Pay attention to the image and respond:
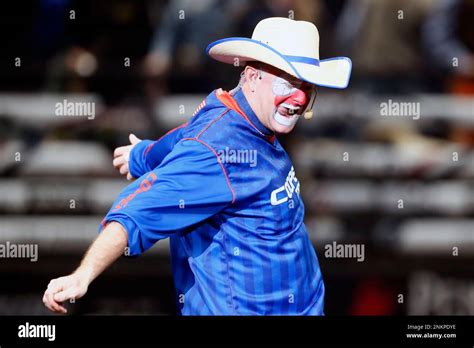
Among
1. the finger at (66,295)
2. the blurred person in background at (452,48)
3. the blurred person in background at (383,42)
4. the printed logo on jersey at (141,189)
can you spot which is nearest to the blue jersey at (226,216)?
the printed logo on jersey at (141,189)

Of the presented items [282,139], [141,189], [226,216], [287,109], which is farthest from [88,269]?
[282,139]

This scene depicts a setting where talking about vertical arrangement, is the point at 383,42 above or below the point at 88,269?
above

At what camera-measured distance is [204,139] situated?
15.5 feet

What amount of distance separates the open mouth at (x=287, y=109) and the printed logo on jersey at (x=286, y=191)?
24 cm

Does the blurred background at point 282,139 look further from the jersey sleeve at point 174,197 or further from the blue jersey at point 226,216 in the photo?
the jersey sleeve at point 174,197

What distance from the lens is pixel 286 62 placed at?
4855 millimetres

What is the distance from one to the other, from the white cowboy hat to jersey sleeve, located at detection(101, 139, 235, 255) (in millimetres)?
443

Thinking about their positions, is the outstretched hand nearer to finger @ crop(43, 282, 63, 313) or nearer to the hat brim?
the hat brim

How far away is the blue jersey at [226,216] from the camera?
464 cm

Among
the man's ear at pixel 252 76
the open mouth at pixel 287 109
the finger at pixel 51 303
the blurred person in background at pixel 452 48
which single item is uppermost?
the blurred person in background at pixel 452 48

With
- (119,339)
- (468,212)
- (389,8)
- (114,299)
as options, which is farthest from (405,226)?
(119,339)

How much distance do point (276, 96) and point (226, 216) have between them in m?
0.50

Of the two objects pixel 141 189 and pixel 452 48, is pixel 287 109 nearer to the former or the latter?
pixel 141 189

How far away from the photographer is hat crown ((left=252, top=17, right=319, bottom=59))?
493 centimetres
